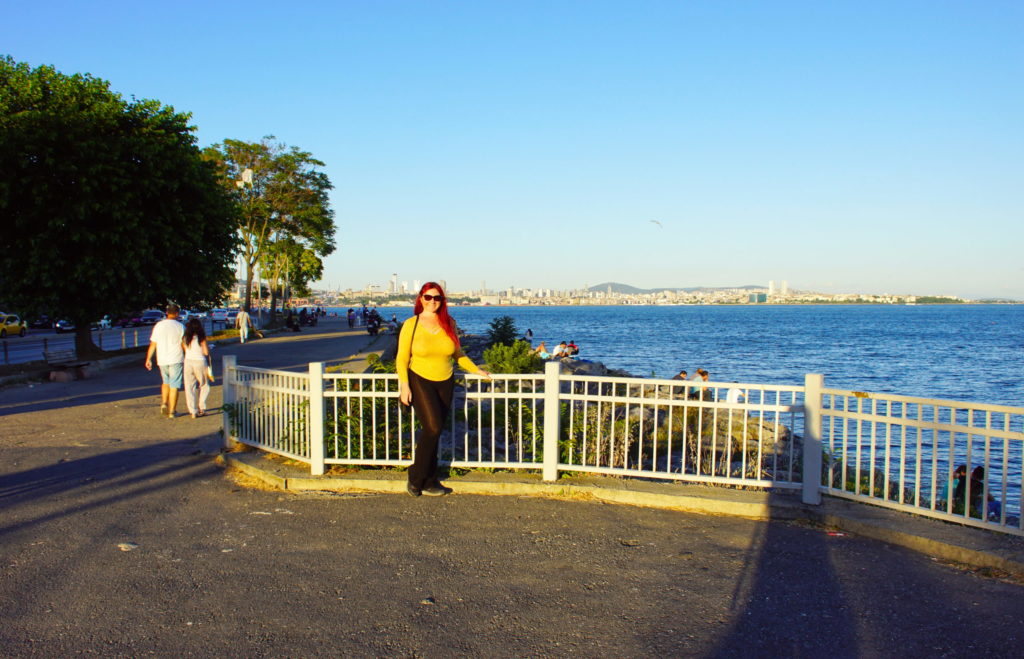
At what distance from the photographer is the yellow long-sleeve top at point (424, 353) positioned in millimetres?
6930

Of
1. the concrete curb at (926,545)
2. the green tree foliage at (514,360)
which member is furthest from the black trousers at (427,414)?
the green tree foliage at (514,360)

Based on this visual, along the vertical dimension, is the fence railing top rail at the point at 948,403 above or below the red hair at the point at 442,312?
below

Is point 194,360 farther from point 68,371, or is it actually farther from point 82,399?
point 68,371

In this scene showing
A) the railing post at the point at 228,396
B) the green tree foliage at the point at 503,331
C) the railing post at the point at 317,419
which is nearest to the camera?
the railing post at the point at 317,419

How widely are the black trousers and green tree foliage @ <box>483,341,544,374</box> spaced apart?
1202 centimetres

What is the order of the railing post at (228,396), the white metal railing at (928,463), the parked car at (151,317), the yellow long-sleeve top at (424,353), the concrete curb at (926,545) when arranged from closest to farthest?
the concrete curb at (926,545) → the white metal railing at (928,463) → the yellow long-sleeve top at (424,353) → the railing post at (228,396) → the parked car at (151,317)

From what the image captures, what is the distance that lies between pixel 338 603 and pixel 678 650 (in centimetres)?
205

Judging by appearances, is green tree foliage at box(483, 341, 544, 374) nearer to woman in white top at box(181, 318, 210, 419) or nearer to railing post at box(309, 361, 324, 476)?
woman in white top at box(181, 318, 210, 419)

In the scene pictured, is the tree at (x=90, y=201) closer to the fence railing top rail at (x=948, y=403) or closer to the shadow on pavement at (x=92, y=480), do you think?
the shadow on pavement at (x=92, y=480)

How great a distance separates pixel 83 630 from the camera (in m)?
4.28

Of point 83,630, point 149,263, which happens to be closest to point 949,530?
point 83,630

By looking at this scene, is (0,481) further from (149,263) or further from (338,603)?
(149,263)

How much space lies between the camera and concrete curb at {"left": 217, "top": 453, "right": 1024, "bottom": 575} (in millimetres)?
5551

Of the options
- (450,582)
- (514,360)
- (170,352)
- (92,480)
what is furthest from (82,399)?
(450,582)
